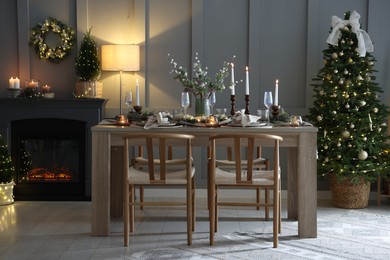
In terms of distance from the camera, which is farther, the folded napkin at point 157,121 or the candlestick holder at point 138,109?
the candlestick holder at point 138,109

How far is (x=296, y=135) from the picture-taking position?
5570 mm

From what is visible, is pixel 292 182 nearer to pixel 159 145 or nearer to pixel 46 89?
pixel 159 145

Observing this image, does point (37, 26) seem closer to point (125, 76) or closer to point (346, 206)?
point (125, 76)

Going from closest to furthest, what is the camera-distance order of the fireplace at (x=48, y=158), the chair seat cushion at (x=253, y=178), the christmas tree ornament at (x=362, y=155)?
the chair seat cushion at (x=253, y=178)
the christmas tree ornament at (x=362, y=155)
the fireplace at (x=48, y=158)

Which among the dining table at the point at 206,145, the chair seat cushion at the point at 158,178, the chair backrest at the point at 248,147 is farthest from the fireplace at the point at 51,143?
the chair backrest at the point at 248,147

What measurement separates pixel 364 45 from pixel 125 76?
8.16ft

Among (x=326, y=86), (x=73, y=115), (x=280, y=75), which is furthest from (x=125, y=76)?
(x=326, y=86)

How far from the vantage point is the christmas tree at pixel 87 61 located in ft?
23.9

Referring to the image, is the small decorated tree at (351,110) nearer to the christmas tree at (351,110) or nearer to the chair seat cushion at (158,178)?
the christmas tree at (351,110)

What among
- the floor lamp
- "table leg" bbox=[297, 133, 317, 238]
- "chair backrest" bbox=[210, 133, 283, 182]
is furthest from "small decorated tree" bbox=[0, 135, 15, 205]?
"table leg" bbox=[297, 133, 317, 238]

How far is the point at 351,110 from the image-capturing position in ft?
22.6

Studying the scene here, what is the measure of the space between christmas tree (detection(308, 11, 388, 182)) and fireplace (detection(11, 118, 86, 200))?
8.19 ft

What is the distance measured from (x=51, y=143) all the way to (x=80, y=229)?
176 centimetres

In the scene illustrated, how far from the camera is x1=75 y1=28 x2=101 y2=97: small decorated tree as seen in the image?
23.9 ft
